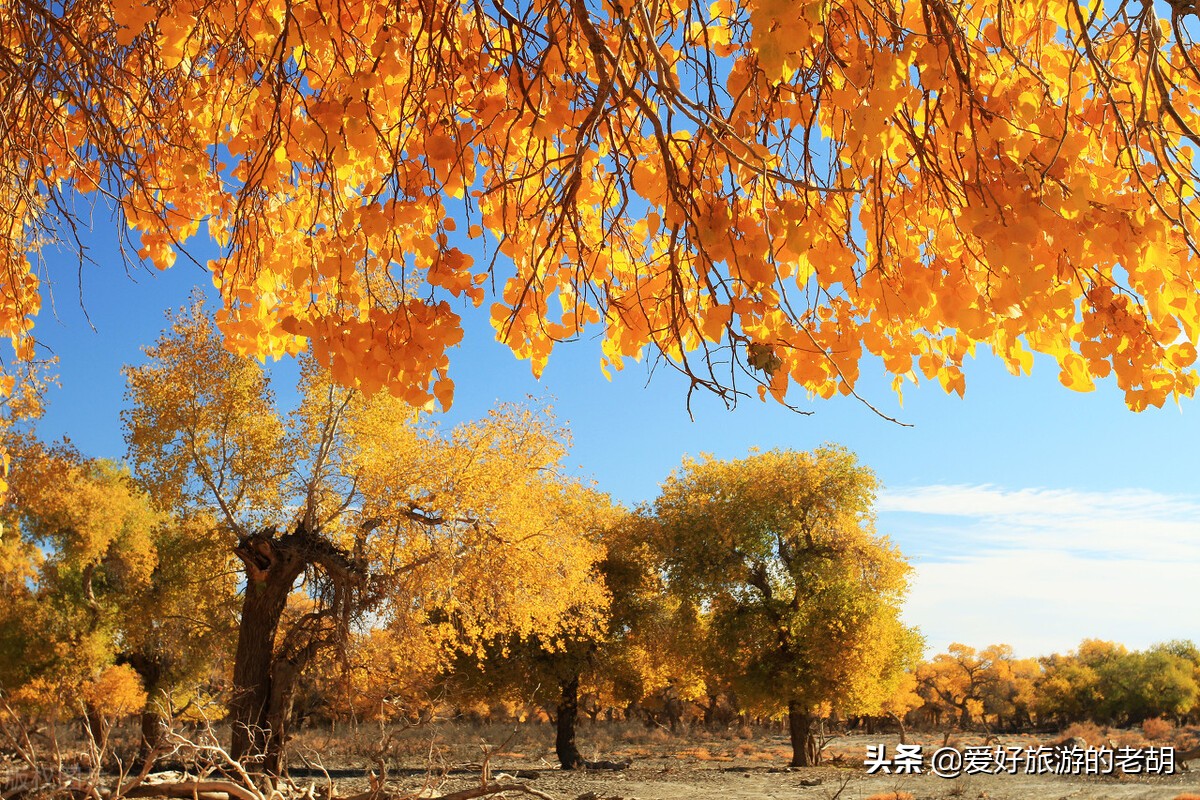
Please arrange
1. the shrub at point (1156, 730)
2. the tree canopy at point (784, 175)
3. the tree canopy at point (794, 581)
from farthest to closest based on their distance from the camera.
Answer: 1. the shrub at point (1156, 730)
2. the tree canopy at point (794, 581)
3. the tree canopy at point (784, 175)

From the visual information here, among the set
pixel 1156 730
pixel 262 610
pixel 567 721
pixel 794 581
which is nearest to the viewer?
pixel 262 610

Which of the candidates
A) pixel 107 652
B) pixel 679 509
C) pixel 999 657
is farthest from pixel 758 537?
pixel 999 657

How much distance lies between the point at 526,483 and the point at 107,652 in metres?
10.6

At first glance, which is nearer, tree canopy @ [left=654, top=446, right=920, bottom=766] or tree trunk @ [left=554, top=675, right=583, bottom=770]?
tree canopy @ [left=654, top=446, right=920, bottom=766]

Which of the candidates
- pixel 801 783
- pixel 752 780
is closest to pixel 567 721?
pixel 752 780

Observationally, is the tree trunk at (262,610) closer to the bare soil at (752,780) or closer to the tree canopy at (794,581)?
the bare soil at (752,780)

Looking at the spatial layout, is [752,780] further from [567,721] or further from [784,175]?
[784,175]

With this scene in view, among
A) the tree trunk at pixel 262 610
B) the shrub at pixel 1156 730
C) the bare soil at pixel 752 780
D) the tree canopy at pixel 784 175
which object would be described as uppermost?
the tree canopy at pixel 784 175

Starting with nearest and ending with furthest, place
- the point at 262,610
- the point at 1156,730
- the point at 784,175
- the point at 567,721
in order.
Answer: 1. the point at 784,175
2. the point at 262,610
3. the point at 567,721
4. the point at 1156,730

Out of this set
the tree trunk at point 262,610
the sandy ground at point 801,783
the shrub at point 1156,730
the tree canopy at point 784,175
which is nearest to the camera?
the tree canopy at point 784,175

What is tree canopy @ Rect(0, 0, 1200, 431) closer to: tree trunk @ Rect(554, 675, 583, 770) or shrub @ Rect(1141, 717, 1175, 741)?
tree trunk @ Rect(554, 675, 583, 770)

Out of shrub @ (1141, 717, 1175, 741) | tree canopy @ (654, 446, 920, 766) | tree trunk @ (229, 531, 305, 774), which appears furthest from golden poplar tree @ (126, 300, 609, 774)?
shrub @ (1141, 717, 1175, 741)

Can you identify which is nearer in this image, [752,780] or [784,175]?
[784,175]

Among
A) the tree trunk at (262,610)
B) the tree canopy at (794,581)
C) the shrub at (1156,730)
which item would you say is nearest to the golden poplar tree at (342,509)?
the tree trunk at (262,610)
